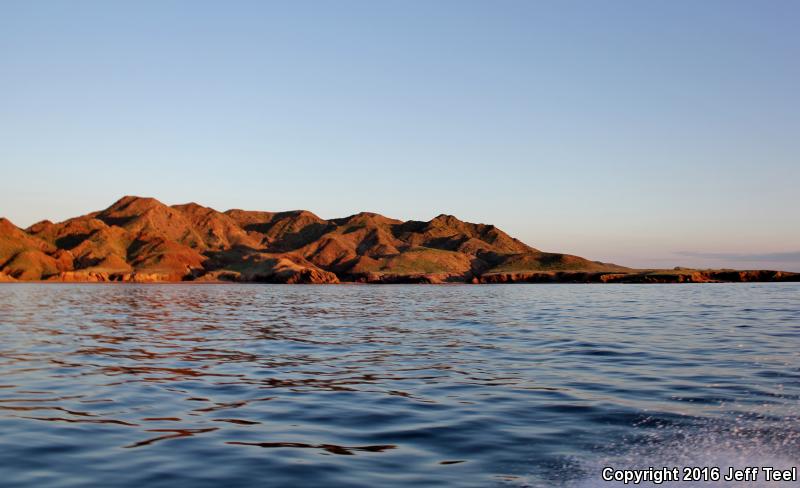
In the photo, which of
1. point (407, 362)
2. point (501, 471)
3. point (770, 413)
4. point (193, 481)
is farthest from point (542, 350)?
point (193, 481)

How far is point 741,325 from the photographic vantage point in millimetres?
44406

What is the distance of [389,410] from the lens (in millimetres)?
17781

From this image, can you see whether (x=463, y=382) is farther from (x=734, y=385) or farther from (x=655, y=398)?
(x=734, y=385)

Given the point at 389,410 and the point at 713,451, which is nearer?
the point at 713,451

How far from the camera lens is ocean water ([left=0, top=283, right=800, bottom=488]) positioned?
12.2 metres

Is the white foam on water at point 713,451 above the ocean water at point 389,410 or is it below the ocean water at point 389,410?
above

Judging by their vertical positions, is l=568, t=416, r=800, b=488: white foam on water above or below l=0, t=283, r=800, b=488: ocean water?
above

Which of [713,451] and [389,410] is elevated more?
[713,451]

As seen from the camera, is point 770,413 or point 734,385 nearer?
point 770,413

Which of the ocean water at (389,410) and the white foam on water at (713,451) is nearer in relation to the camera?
the white foam on water at (713,451)

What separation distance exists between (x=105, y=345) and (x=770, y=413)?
2977 centimetres

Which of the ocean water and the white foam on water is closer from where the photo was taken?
the white foam on water

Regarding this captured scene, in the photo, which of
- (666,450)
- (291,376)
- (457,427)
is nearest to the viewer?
(666,450)

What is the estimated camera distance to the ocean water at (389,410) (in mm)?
12250
